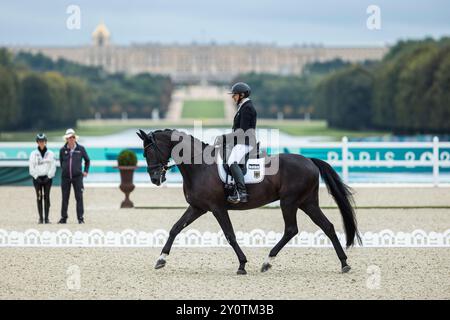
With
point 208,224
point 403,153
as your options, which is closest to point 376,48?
point 403,153

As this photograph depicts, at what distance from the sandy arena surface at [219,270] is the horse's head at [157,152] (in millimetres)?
1039

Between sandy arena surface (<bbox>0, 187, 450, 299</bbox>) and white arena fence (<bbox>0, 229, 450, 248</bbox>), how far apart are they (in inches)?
12.7

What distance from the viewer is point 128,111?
347 feet

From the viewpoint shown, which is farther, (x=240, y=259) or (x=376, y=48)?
(x=376, y=48)

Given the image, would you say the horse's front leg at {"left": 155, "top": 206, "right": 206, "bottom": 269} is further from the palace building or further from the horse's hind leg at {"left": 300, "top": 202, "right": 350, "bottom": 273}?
the palace building

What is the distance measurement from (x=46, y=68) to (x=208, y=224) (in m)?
120

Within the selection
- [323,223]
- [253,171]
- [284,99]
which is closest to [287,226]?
[323,223]

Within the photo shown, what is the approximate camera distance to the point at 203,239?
1323 cm

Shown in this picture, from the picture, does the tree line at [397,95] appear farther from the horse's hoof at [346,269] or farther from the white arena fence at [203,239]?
the horse's hoof at [346,269]

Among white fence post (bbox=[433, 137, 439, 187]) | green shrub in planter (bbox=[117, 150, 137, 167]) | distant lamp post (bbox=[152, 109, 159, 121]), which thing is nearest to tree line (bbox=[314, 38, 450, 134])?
distant lamp post (bbox=[152, 109, 159, 121])

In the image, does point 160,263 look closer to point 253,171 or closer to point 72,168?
point 253,171

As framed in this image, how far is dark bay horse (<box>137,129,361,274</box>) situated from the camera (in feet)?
35.5
